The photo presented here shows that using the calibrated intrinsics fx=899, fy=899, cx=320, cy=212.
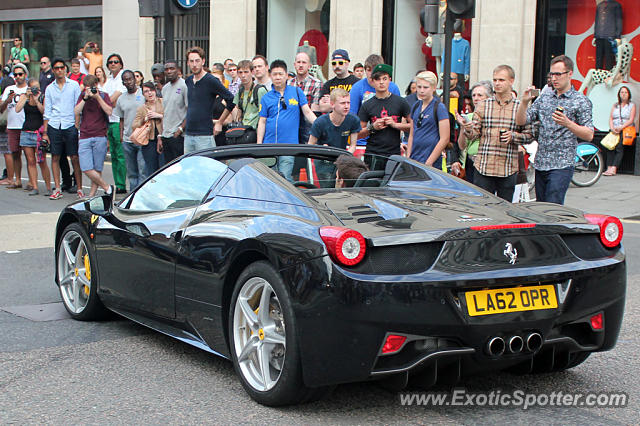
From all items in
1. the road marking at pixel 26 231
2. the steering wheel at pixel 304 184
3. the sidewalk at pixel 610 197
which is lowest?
the road marking at pixel 26 231

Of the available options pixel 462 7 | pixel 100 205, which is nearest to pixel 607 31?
pixel 462 7

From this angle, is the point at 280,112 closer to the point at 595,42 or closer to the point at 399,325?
the point at 399,325

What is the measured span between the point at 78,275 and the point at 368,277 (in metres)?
3.00

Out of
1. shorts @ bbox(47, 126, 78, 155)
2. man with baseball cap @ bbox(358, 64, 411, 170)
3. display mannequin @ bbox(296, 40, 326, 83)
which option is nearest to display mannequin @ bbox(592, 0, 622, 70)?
display mannequin @ bbox(296, 40, 326, 83)

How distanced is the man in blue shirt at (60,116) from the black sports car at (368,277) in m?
9.62

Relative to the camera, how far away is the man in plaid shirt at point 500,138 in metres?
8.27

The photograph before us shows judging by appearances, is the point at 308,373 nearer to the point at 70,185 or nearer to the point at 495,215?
the point at 495,215

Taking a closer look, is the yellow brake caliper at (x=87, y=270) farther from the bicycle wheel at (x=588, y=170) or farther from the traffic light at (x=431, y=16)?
the bicycle wheel at (x=588, y=170)

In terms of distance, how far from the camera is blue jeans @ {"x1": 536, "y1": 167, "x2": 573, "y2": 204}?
8062 mm

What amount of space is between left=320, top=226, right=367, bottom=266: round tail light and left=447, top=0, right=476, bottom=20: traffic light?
8698 millimetres

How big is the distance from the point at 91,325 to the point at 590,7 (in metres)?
14.1

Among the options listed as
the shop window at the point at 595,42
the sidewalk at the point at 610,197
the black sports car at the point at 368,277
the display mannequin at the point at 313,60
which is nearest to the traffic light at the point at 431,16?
the sidewalk at the point at 610,197

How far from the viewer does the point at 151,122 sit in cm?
1339

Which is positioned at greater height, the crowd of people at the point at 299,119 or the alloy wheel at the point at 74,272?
the crowd of people at the point at 299,119
